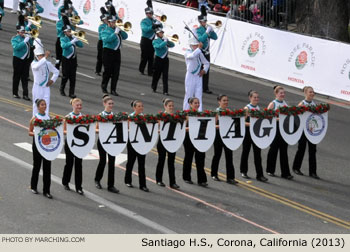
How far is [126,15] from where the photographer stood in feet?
99.4

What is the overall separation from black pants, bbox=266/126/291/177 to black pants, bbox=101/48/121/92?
7.57 m

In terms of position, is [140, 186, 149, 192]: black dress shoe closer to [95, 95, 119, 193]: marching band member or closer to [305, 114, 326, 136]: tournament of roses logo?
[95, 95, 119, 193]: marching band member

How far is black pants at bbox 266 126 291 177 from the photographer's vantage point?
16922mm

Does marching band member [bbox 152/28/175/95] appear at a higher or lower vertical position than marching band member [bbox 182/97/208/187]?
higher

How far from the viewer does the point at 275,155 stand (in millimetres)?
17109

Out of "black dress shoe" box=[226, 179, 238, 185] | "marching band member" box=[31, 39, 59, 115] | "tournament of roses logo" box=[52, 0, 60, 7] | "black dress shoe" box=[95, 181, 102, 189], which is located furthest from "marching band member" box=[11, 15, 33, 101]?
"tournament of roses logo" box=[52, 0, 60, 7]

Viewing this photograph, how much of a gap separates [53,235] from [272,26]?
16.4 metres

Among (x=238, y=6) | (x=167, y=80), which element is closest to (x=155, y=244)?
(x=167, y=80)

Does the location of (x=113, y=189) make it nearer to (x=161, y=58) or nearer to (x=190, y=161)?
(x=190, y=161)

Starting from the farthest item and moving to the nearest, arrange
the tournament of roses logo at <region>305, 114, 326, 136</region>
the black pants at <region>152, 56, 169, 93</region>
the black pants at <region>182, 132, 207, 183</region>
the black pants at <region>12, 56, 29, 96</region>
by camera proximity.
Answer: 1. the black pants at <region>152, 56, 169, 93</region>
2. the black pants at <region>12, 56, 29, 96</region>
3. the tournament of roses logo at <region>305, 114, 326, 136</region>
4. the black pants at <region>182, 132, 207, 183</region>

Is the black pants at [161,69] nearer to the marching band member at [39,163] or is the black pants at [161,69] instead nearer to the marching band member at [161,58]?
the marching band member at [161,58]

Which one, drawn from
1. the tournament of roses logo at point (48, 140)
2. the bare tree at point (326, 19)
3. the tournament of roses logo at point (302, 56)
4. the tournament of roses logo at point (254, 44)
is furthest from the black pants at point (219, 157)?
the bare tree at point (326, 19)

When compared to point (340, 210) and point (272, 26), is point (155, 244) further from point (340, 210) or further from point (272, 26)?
point (272, 26)

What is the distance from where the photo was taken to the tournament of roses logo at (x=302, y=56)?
24.6m
